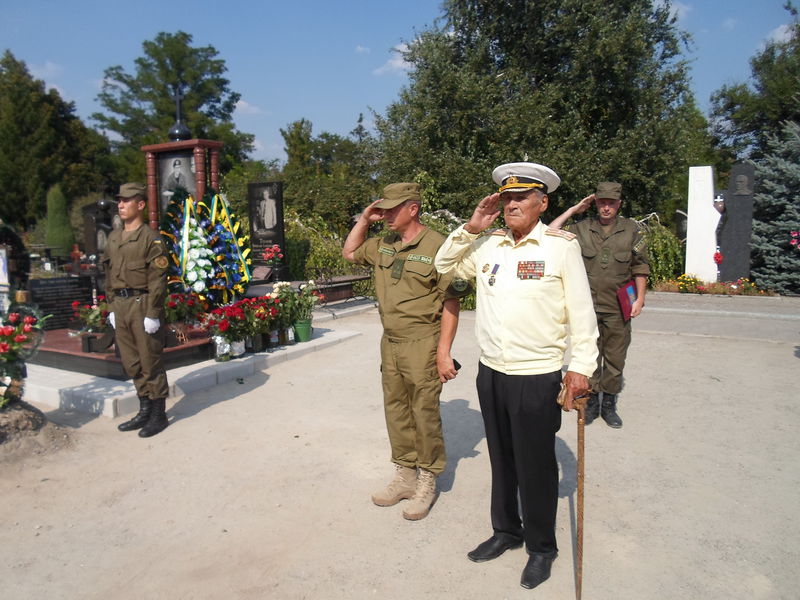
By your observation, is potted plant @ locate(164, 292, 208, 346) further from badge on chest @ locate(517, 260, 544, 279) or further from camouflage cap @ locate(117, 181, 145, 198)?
badge on chest @ locate(517, 260, 544, 279)

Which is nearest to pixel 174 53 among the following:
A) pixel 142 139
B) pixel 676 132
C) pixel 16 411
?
pixel 142 139

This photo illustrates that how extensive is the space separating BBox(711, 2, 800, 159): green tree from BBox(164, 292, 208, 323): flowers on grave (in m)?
26.9

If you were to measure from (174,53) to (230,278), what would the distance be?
47.9 meters

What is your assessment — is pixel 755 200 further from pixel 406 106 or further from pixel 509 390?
pixel 509 390

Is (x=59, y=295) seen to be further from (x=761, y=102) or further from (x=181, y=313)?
(x=761, y=102)

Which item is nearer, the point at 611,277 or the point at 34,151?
the point at 611,277

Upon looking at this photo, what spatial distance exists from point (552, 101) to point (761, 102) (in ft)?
47.2

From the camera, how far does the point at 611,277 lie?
5027mm

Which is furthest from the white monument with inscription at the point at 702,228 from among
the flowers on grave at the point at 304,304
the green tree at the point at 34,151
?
the green tree at the point at 34,151

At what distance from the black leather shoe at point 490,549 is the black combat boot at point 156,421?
120 inches

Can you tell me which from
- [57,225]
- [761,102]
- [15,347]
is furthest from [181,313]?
[761,102]

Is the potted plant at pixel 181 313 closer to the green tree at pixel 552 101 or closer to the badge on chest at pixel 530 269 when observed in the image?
the badge on chest at pixel 530 269

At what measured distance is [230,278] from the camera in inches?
328

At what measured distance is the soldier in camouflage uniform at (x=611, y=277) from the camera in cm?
505
